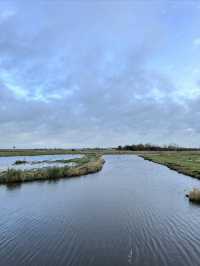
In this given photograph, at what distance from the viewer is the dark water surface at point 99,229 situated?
803 centimetres

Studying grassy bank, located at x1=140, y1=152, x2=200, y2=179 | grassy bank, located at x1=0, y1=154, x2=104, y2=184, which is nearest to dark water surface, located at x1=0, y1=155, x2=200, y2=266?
grassy bank, located at x1=0, y1=154, x2=104, y2=184

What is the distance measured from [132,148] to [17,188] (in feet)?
438

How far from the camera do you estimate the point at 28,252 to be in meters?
8.52

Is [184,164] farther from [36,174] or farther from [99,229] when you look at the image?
[99,229]

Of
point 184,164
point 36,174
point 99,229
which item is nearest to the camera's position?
point 99,229

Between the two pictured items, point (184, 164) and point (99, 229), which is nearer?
point (99, 229)

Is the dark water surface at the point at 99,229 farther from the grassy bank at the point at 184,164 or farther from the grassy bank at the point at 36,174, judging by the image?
the grassy bank at the point at 184,164

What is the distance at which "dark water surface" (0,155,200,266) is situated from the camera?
8031mm

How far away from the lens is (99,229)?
1081cm

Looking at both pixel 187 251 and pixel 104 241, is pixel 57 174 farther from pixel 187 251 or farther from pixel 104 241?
pixel 187 251

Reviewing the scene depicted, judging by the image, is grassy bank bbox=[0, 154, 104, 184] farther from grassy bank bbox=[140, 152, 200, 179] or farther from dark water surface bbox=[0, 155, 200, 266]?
grassy bank bbox=[140, 152, 200, 179]

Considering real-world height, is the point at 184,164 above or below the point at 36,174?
above

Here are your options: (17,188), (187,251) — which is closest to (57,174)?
(17,188)

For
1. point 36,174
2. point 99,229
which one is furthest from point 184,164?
point 99,229
